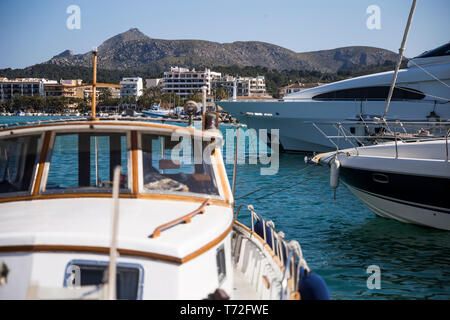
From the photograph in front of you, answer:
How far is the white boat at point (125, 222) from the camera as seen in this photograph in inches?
171

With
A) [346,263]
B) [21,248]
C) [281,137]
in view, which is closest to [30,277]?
[21,248]

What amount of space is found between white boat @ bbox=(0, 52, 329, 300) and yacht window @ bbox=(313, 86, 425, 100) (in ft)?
90.5

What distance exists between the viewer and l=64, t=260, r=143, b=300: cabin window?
4.33 m

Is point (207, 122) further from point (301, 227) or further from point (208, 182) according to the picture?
point (301, 227)

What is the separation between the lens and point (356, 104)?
33.8 meters

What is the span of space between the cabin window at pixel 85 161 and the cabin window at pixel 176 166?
295 mm

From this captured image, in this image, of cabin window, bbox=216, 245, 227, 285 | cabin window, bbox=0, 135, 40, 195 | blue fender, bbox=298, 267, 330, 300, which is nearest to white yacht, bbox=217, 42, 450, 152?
blue fender, bbox=298, 267, 330, 300

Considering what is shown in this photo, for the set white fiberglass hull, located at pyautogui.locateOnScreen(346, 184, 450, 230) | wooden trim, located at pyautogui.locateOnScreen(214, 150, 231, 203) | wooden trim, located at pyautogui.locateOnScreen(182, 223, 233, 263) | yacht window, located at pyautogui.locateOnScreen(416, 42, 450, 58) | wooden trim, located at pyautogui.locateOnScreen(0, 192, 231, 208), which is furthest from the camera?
yacht window, located at pyautogui.locateOnScreen(416, 42, 450, 58)

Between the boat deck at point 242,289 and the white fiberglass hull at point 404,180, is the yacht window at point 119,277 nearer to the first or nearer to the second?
the boat deck at point 242,289

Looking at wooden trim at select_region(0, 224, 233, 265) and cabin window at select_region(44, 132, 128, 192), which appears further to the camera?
cabin window at select_region(44, 132, 128, 192)

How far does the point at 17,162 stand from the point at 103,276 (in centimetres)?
253

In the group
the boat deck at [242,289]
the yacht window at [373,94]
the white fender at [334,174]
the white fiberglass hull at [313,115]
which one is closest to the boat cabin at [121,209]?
the boat deck at [242,289]

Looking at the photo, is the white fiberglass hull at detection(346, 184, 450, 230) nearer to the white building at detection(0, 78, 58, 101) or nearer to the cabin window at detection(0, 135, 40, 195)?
the cabin window at detection(0, 135, 40, 195)

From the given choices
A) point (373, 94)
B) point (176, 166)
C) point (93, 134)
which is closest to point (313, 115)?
point (373, 94)
